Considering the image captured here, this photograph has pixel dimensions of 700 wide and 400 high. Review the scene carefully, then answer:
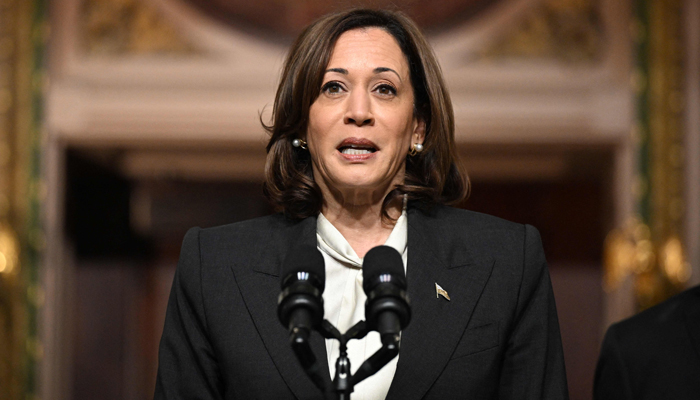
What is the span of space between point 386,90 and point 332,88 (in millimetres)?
128

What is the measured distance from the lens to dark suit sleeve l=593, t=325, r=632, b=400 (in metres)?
2.03

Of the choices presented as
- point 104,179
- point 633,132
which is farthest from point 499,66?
point 104,179

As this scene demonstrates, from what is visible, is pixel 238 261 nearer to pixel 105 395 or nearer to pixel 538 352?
pixel 538 352

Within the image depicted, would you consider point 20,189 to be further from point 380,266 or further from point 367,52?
point 380,266

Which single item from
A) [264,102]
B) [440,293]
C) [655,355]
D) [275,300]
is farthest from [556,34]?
[275,300]

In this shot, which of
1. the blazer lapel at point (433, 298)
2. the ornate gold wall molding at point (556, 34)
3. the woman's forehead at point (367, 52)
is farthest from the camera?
the ornate gold wall molding at point (556, 34)

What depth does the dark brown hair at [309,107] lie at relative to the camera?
6.45 feet

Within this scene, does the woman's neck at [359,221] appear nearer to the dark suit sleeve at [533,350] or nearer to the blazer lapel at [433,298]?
the blazer lapel at [433,298]

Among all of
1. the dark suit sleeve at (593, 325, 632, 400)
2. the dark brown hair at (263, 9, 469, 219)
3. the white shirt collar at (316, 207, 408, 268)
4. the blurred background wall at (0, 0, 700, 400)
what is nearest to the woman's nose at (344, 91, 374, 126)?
the dark brown hair at (263, 9, 469, 219)

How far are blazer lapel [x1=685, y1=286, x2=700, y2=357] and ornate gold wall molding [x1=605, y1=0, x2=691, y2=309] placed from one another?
2.96 meters

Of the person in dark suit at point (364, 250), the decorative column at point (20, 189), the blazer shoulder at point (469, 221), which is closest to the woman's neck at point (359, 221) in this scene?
the person in dark suit at point (364, 250)

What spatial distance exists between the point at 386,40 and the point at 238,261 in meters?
0.64

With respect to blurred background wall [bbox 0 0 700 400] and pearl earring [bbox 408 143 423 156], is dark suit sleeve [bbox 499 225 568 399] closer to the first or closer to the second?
pearl earring [bbox 408 143 423 156]

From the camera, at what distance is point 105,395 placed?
5.96m
